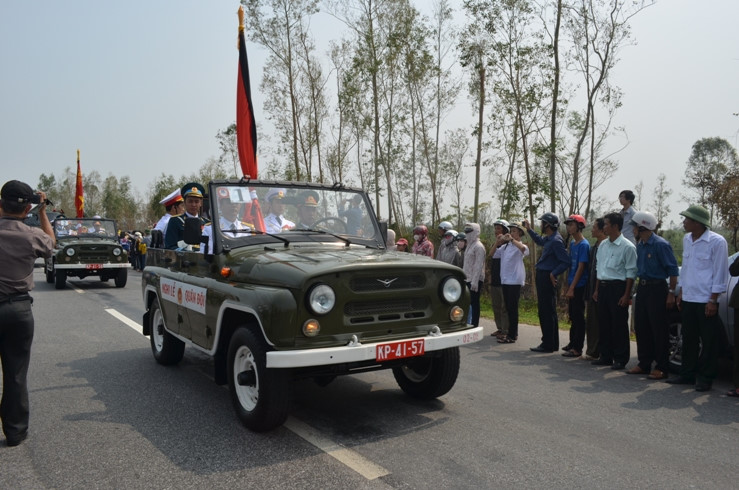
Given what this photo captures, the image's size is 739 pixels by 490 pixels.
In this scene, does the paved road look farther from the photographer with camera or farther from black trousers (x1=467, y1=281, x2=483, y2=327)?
black trousers (x1=467, y1=281, x2=483, y2=327)

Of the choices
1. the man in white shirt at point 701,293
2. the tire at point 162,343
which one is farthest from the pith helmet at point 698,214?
the tire at point 162,343

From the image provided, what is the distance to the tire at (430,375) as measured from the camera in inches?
203

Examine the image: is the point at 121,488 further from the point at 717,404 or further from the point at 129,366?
the point at 717,404

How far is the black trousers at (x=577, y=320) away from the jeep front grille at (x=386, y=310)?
3931mm

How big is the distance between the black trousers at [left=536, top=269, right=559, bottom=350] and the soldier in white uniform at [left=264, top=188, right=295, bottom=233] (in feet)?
13.7

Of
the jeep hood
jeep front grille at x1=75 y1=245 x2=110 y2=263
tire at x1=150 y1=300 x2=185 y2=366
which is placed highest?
the jeep hood

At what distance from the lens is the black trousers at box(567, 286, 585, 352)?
791cm

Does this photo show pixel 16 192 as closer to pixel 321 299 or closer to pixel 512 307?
pixel 321 299

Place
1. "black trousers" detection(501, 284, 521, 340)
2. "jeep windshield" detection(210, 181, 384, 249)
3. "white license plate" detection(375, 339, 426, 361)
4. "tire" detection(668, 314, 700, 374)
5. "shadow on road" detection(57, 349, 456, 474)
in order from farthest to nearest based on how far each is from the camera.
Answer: "black trousers" detection(501, 284, 521, 340), "tire" detection(668, 314, 700, 374), "jeep windshield" detection(210, 181, 384, 249), "white license plate" detection(375, 339, 426, 361), "shadow on road" detection(57, 349, 456, 474)

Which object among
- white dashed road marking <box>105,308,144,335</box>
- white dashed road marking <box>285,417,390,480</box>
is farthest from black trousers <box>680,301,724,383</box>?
white dashed road marking <box>105,308,144,335</box>

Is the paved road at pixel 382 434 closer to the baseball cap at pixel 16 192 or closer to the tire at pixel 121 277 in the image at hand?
the baseball cap at pixel 16 192

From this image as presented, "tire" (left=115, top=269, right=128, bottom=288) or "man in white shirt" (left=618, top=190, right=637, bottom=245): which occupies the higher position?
"man in white shirt" (left=618, top=190, right=637, bottom=245)

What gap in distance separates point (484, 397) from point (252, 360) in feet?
Result: 7.82

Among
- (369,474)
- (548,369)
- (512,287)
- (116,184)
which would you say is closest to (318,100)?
(512,287)
